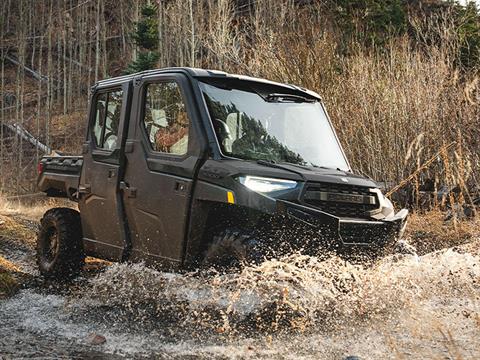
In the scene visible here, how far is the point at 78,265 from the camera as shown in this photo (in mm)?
6566

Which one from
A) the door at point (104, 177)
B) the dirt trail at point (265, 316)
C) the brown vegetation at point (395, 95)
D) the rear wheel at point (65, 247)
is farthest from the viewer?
the brown vegetation at point (395, 95)

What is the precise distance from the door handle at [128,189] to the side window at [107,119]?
17.4 inches

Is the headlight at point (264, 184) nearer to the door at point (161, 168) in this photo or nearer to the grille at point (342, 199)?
the grille at point (342, 199)

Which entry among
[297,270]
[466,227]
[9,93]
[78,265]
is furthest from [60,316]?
[9,93]

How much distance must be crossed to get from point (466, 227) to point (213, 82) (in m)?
5.48

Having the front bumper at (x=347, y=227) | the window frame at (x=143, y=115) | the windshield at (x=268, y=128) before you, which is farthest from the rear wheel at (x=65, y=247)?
the front bumper at (x=347, y=227)

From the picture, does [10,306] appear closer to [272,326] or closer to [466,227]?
[272,326]

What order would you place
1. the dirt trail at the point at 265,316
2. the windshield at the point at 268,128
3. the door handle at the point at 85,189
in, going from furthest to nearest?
the door handle at the point at 85,189 → the windshield at the point at 268,128 → the dirt trail at the point at 265,316

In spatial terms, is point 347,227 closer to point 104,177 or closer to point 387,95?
point 104,177

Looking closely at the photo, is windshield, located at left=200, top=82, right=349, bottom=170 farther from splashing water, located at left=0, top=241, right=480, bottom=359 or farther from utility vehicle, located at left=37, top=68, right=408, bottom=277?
splashing water, located at left=0, top=241, right=480, bottom=359

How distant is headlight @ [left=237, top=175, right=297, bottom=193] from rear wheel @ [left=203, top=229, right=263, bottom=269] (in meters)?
Result: 0.35

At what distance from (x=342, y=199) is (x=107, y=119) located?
269cm

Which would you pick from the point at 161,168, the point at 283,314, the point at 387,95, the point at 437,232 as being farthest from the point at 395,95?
the point at 283,314

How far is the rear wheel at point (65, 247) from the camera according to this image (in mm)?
6500
